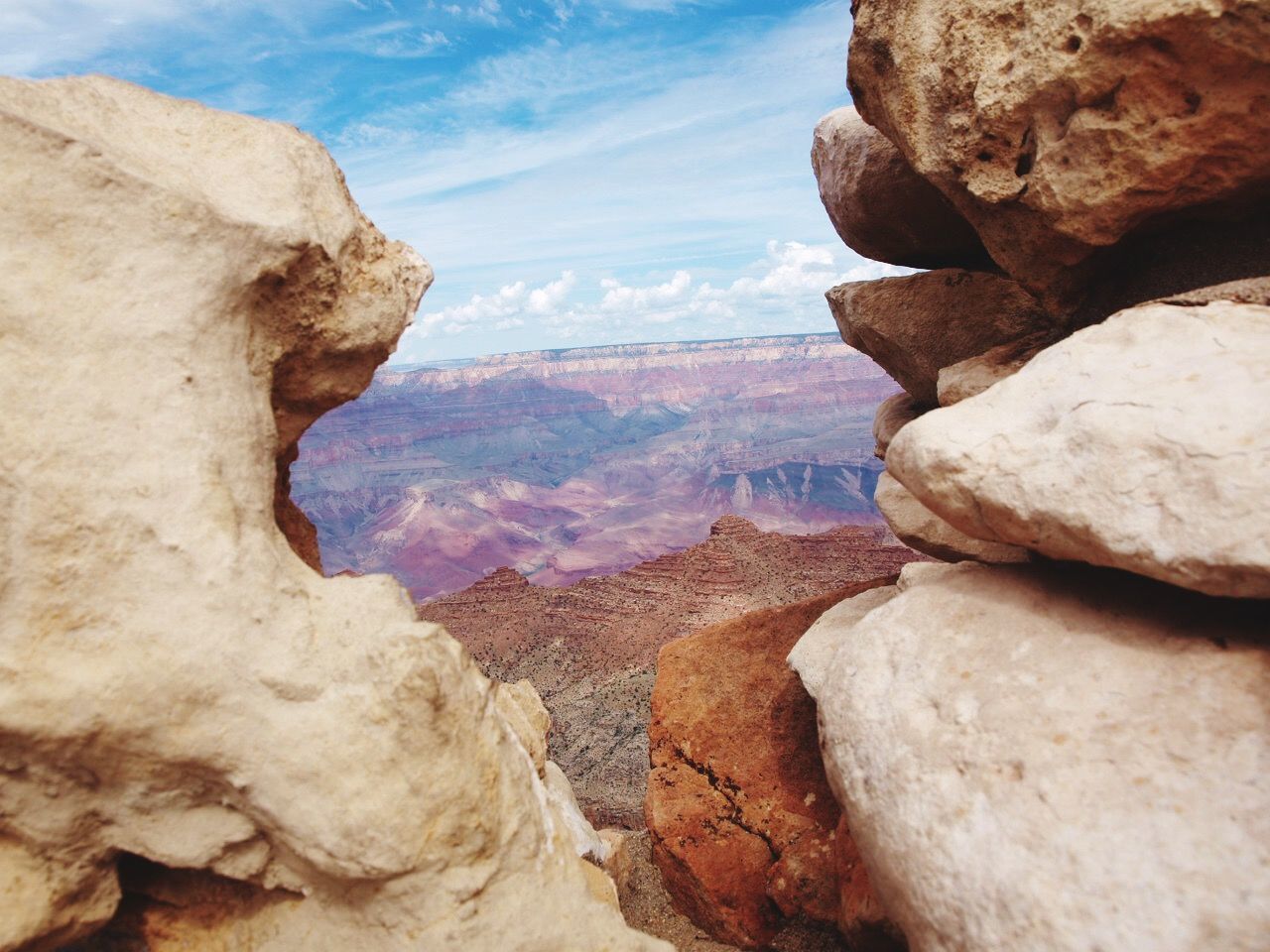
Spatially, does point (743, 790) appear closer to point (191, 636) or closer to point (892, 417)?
point (892, 417)

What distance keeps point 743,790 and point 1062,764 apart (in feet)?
6.18

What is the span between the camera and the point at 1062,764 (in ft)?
6.91

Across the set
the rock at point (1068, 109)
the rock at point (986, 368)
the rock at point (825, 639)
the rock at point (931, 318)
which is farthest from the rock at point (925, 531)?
the rock at point (1068, 109)

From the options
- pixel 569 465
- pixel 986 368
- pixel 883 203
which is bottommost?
pixel 569 465

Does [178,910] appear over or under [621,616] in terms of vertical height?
over

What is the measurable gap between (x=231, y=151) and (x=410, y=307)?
73 centimetres

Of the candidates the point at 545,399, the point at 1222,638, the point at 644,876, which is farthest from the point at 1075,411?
the point at 545,399

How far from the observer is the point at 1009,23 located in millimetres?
2688

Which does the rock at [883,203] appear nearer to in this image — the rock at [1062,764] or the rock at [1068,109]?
the rock at [1068,109]

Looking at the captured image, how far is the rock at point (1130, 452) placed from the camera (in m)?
1.96

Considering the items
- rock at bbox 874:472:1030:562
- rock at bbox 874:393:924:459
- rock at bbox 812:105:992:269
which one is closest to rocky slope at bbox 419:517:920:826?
rock at bbox 874:393:924:459

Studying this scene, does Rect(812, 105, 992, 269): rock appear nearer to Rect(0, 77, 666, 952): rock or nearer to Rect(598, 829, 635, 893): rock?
Rect(0, 77, 666, 952): rock

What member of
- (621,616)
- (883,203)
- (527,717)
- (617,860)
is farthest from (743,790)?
(621,616)

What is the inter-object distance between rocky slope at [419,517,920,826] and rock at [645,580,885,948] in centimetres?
552
